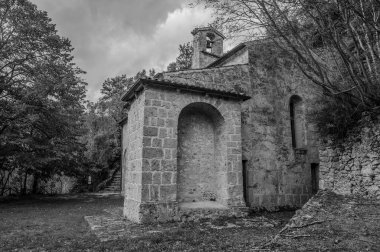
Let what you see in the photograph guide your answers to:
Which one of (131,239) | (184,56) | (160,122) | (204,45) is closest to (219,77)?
(160,122)

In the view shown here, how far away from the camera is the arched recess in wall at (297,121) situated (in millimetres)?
11086

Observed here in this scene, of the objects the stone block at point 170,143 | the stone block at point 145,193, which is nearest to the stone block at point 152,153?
the stone block at point 170,143

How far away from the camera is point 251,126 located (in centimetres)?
967

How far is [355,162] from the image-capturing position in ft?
23.2

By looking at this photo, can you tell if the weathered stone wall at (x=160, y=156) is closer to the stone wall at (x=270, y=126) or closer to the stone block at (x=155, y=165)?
the stone block at (x=155, y=165)

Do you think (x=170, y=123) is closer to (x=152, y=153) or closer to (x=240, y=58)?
(x=152, y=153)

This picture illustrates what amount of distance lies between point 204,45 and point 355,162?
30.3 feet

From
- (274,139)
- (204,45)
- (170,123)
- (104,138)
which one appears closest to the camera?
(170,123)

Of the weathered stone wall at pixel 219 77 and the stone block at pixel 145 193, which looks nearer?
the stone block at pixel 145 193

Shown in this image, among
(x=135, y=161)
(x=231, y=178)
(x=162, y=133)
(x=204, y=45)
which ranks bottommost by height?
(x=231, y=178)

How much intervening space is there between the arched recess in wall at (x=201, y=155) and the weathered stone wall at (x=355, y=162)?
2.87 meters

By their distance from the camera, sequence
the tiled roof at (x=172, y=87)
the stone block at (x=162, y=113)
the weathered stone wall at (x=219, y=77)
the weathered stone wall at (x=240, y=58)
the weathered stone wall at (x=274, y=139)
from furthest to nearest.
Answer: the weathered stone wall at (x=240, y=58)
the weathered stone wall at (x=274, y=139)
the weathered stone wall at (x=219, y=77)
the stone block at (x=162, y=113)
the tiled roof at (x=172, y=87)

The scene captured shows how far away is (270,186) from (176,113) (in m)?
4.47

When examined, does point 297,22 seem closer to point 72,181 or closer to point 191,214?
point 191,214
